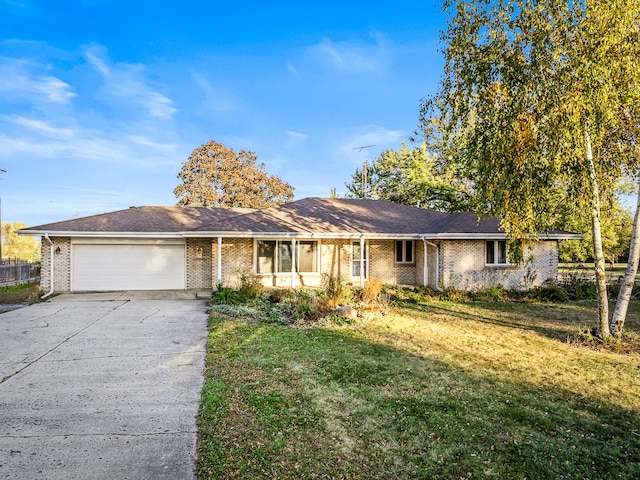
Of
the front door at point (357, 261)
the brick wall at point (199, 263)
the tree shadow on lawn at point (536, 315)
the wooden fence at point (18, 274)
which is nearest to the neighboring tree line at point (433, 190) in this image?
the front door at point (357, 261)

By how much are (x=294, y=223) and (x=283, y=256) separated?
145cm

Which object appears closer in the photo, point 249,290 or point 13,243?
point 249,290

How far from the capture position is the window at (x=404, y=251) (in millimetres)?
16328

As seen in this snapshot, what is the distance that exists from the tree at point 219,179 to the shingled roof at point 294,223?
48.2ft

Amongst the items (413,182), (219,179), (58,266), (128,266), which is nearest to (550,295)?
(413,182)

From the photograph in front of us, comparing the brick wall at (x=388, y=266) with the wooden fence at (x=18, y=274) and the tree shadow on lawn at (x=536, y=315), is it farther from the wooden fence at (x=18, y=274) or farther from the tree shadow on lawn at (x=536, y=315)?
the wooden fence at (x=18, y=274)

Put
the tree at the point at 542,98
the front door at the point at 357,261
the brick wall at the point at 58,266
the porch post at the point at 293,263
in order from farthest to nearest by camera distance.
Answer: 1. the front door at the point at 357,261
2. the porch post at the point at 293,263
3. the brick wall at the point at 58,266
4. the tree at the point at 542,98

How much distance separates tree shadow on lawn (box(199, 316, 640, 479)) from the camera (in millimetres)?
3150

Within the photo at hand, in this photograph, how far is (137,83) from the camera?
1645 cm

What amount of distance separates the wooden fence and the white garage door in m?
5.26

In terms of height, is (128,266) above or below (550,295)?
above

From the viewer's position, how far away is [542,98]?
6871 millimetres

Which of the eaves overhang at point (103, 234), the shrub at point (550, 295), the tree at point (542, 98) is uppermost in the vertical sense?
the tree at point (542, 98)

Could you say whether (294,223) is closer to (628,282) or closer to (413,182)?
(628,282)
